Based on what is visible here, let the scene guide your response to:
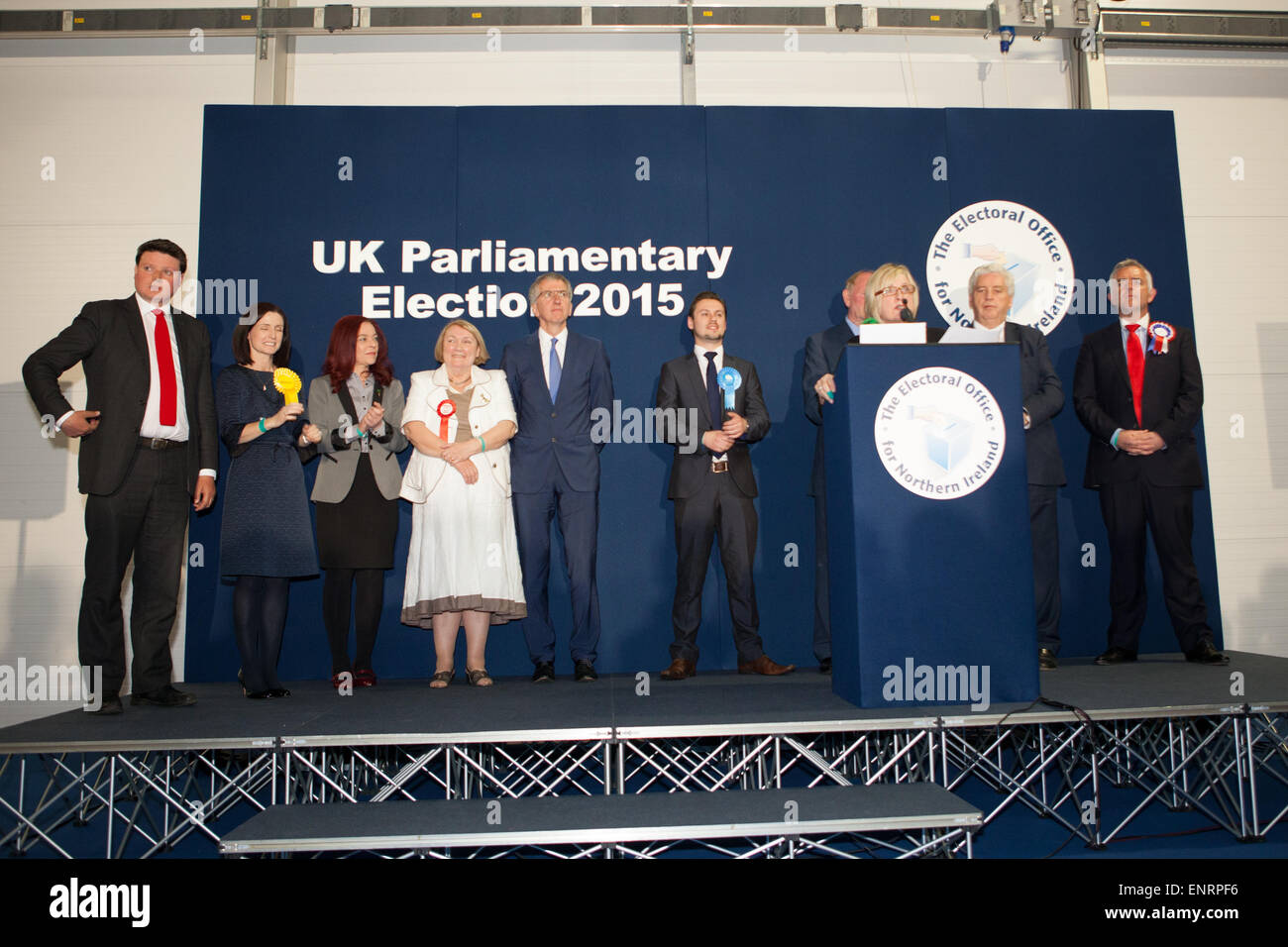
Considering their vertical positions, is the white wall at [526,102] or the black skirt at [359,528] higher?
the white wall at [526,102]

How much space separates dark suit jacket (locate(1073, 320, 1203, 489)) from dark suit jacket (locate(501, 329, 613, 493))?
245cm

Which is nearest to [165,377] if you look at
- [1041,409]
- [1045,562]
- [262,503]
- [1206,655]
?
[262,503]

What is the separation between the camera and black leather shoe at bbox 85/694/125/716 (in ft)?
10.9

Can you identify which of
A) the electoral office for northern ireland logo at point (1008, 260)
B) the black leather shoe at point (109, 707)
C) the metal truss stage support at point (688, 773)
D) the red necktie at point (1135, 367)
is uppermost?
the electoral office for northern ireland logo at point (1008, 260)

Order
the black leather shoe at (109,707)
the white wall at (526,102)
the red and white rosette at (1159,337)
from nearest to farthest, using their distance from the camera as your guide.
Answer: the black leather shoe at (109,707), the red and white rosette at (1159,337), the white wall at (526,102)

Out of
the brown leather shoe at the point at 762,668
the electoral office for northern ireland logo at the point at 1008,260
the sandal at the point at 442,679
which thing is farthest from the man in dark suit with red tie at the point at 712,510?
the electoral office for northern ireland logo at the point at 1008,260

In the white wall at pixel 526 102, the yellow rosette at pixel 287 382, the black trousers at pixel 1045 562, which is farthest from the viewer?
the white wall at pixel 526 102

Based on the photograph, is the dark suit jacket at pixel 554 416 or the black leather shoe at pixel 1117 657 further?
the black leather shoe at pixel 1117 657

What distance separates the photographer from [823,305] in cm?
525

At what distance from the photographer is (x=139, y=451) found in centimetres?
359

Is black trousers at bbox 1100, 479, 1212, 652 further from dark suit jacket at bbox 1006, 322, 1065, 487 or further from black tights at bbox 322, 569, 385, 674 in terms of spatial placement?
black tights at bbox 322, 569, 385, 674

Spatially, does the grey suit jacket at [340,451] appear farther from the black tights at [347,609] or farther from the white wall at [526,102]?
the white wall at [526,102]

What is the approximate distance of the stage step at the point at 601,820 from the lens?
2074 millimetres

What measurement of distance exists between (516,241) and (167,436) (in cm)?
228
